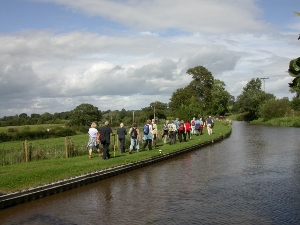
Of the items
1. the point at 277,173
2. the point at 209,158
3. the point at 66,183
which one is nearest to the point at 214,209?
the point at 66,183

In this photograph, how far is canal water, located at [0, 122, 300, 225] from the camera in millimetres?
9047

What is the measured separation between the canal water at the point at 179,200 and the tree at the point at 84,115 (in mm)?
61253

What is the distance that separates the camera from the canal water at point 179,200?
905 cm

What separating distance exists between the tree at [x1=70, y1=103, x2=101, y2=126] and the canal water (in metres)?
61.3

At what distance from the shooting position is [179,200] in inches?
428

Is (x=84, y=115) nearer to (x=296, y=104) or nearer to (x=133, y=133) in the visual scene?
(x=296, y=104)

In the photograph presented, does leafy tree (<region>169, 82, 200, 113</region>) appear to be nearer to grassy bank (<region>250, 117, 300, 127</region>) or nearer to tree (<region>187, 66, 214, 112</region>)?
tree (<region>187, 66, 214, 112</region>)

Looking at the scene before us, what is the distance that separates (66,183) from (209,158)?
32.7 feet

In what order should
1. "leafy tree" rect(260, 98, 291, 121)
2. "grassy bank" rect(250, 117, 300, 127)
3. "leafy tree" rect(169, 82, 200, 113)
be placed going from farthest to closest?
"leafy tree" rect(260, 98, 291, 121) < "leafy tree" rect(169, 82, 200, 113) < "grassy bank" rect(250, 117, 300, 127)

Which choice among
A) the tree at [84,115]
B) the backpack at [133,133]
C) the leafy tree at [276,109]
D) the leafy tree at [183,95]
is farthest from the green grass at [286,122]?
the backpack at [133,133]

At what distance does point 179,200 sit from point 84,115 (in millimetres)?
70425

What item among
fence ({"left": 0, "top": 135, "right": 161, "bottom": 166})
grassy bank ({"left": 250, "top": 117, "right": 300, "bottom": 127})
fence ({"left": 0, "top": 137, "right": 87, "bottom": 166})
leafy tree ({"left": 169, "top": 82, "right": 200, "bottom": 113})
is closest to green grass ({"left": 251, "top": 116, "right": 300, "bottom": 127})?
grassy bank ({"left": 250, "top": 117, "right": 300, "bottom": 127})

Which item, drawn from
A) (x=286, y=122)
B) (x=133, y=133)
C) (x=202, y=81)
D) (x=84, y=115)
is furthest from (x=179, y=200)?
(x=202, y=81)

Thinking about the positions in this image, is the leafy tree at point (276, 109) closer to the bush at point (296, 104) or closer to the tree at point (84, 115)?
the bush at point (296, 104)
